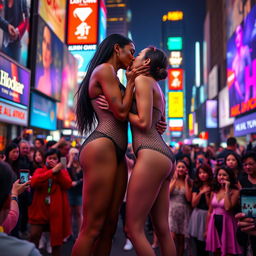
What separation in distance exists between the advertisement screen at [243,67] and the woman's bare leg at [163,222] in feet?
57.0

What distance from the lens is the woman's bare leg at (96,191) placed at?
218cm

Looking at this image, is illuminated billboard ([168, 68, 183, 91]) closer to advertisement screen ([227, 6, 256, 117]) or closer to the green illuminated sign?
the green illuminated sign

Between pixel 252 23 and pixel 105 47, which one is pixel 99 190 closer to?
pixel 105 47

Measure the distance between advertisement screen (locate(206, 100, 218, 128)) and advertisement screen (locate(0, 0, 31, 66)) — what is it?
3111 centimetres

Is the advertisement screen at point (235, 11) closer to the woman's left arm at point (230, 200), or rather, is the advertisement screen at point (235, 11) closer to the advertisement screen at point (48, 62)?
the advertisement screen at point (48, 62)

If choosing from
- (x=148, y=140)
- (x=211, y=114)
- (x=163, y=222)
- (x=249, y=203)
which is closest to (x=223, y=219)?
(x=249, y=203)

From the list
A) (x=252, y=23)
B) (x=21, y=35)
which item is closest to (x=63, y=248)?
(x=21, y=35)

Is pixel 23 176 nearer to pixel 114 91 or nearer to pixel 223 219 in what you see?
pixel 114 91

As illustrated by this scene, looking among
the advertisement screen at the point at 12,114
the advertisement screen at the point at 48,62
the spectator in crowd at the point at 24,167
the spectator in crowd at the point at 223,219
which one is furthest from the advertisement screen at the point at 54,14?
the spectator in crowd at the point at 223,219

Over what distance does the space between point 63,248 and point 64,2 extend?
1048 inches

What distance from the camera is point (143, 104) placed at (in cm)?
222

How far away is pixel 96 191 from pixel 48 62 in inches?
846

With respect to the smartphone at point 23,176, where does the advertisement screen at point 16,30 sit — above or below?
above

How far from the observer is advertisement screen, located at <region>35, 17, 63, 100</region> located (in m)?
20.1
